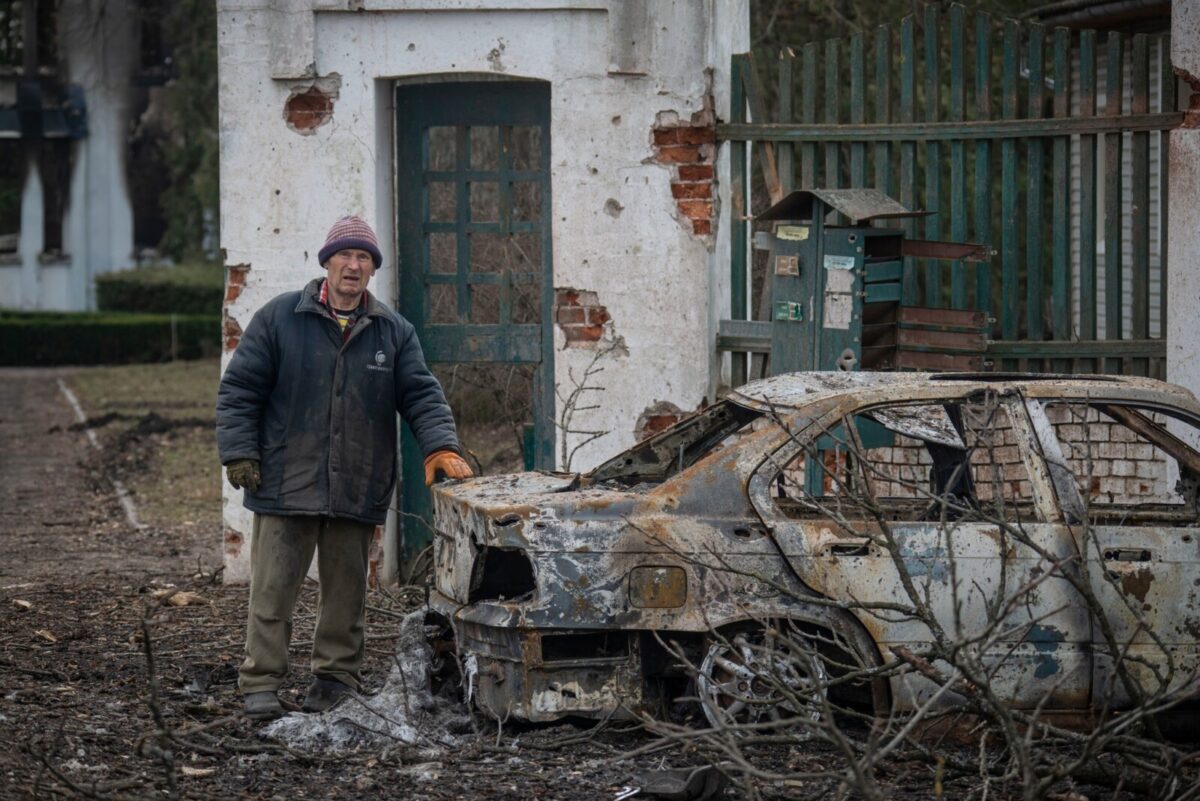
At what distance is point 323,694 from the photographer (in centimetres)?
670

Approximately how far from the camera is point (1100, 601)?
19.5ft

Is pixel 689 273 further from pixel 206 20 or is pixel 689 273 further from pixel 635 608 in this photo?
pixel 206 20

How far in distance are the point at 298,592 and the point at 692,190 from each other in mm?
3419

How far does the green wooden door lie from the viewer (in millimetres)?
9438

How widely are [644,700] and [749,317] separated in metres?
3.78

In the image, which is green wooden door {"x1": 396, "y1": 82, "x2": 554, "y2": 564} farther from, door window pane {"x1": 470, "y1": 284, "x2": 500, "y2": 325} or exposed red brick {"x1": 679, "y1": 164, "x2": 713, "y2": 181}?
exposed red brick {"x1": 679, "y1": 164, "x2": 713, "y2": 181}

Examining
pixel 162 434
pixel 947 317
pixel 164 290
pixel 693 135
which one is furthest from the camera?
pixel 164 290

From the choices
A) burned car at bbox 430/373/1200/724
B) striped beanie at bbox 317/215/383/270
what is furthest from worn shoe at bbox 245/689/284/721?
striped beanie at bbox 317/215/383/270

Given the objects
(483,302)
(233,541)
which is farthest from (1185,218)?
(233,541)

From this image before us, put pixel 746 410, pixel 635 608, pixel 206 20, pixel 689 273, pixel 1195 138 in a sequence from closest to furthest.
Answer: pixel 635 608 → pixel 746 410 → pixel 1195 138 → pixel 689 273 → pixel 206 20

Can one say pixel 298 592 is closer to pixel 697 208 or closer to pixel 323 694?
pixel 323 694

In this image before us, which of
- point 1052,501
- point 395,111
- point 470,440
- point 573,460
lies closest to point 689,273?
point 573,460

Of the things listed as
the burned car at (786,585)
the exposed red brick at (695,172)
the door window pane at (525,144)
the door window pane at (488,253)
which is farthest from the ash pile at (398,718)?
the door window pane at (525,144)

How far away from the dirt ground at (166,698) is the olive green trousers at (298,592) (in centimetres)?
24
